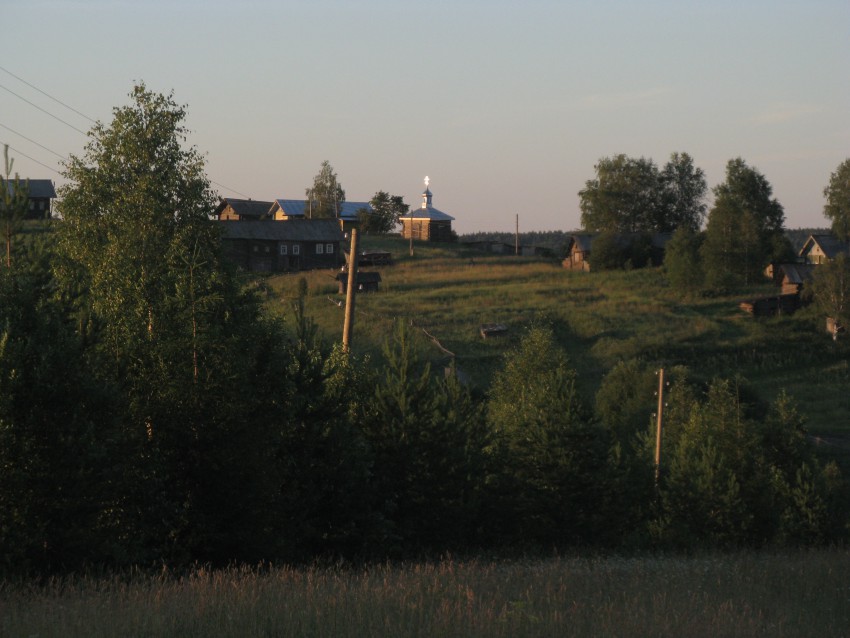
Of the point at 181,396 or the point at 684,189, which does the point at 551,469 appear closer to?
the point at 181,396

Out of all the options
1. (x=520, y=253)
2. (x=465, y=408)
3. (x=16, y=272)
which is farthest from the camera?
(x=520, y=253)

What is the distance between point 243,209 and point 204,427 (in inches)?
3820

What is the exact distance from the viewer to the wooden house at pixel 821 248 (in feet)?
320

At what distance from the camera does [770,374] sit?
60.2m

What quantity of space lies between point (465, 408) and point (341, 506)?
24.0 feet

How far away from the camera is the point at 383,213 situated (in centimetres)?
12238

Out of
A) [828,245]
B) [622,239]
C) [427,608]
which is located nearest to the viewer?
[427,608]

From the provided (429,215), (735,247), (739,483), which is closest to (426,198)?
(429,215)

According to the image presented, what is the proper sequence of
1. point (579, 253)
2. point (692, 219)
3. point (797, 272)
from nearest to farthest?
point (797, 272)
point (579, 253)
point (692, 219)

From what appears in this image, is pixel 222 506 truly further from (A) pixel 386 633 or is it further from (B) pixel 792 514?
(B) pixel 792 514

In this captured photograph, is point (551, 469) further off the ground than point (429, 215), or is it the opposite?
point (429, 215)

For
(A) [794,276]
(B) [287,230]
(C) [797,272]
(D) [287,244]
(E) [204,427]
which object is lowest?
(E) [204,427]

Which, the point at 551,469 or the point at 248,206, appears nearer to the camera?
the point at 551,469

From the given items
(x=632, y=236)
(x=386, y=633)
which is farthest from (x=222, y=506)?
(x=632, y=236)
